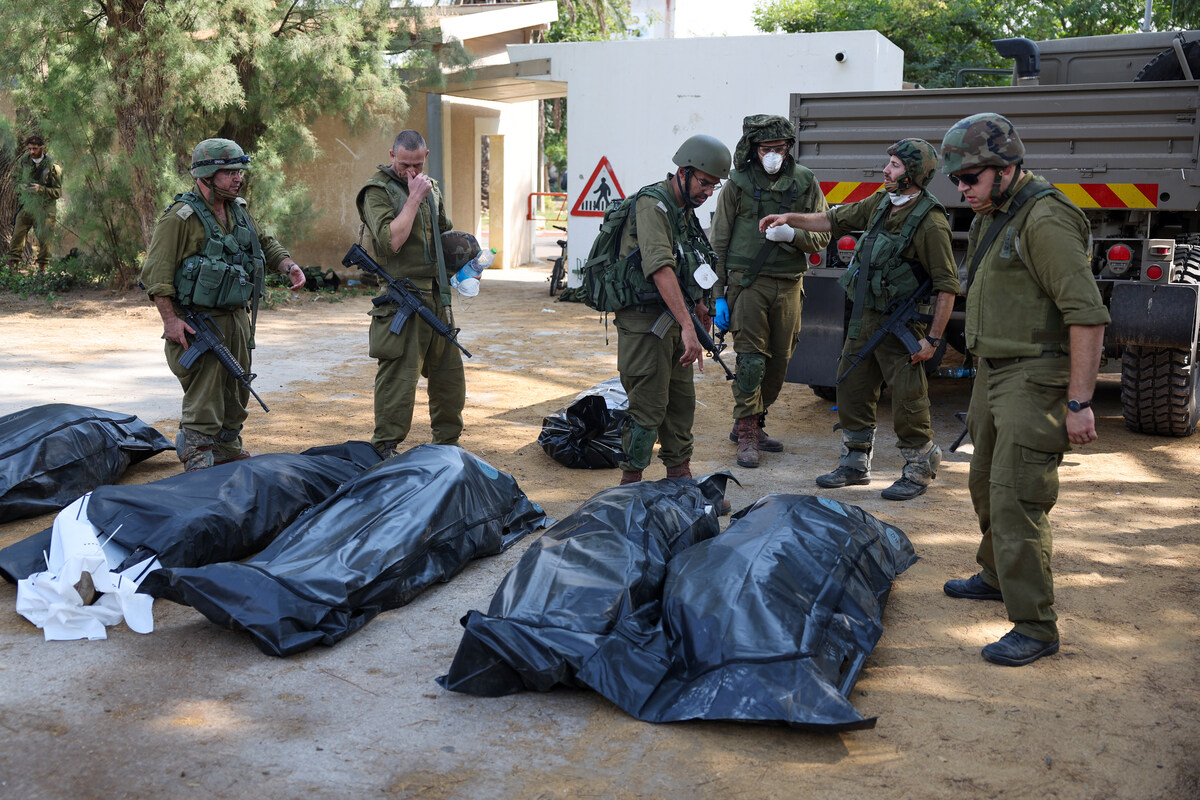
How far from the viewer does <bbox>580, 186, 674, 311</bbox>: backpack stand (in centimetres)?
462

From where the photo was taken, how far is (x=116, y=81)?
11.4 m

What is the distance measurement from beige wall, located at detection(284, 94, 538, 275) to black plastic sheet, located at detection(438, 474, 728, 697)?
10640 mm

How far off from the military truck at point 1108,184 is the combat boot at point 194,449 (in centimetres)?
352

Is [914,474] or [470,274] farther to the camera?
[470,274]

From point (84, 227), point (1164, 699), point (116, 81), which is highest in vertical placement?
point (116, 81)

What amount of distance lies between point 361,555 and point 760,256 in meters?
3.03

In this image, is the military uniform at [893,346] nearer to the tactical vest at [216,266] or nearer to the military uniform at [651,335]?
the military uniform at [651,335]

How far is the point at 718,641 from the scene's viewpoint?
2.94 meters

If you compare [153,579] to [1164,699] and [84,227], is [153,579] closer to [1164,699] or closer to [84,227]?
[1164,699]

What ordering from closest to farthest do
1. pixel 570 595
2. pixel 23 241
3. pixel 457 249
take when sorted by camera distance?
pixel 570 595 < pixel 457 249 < pixel 23 241

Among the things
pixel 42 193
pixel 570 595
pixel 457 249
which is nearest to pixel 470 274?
pixel 457 249

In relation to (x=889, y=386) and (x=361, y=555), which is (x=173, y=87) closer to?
(x=889, y=386)

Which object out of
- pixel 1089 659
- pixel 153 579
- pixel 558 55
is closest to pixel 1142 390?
pixel 1089 659

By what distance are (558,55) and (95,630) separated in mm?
10929
